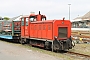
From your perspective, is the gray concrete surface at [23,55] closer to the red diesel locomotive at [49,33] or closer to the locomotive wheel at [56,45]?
the locomotive wheel at [56,45]

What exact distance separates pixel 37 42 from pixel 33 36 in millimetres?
783

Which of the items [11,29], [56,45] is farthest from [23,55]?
[11,29]

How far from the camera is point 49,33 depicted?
1594 centimetres

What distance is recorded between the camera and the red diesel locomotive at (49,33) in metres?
15.3

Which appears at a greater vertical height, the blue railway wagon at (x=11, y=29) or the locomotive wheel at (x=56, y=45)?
the blue railway wagon at (x=11, y=29)

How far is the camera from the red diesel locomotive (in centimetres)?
1534

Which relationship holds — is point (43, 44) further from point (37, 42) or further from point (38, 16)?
point (38, 16)

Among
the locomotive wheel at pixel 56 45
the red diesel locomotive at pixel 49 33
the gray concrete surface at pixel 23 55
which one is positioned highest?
the red diesel locomotive at pixel 49 33

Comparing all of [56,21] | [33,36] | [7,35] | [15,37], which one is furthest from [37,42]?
[7,35]

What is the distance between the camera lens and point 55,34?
15.4m

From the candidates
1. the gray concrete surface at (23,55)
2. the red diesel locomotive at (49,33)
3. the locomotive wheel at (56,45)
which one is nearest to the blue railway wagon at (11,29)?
the red diesel locomotive at (49,33)

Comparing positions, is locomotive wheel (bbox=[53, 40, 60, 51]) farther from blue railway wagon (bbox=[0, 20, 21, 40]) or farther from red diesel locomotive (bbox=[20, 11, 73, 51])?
blue railway wagon (bbox=[0, 20, 21, 40])

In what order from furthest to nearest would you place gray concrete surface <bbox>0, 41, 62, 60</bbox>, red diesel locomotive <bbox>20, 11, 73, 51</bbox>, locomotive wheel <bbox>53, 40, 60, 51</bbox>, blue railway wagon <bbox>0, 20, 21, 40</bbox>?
blue railway wagon <bbox>0, 20, 21, 40</bbox>
red diesel locomotive <bbox>20, 11, 73, 51</bbox>
locomotive wheel <bbox>53, 40, 60, 51</bbox>
gray concrete surface <bbox>0, 41, 62, 60</bbox>

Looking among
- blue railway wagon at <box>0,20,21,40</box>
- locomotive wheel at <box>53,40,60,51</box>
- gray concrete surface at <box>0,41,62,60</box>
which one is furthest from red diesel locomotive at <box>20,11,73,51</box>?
blue railway wagon at <box>0,20,21,40</box>
